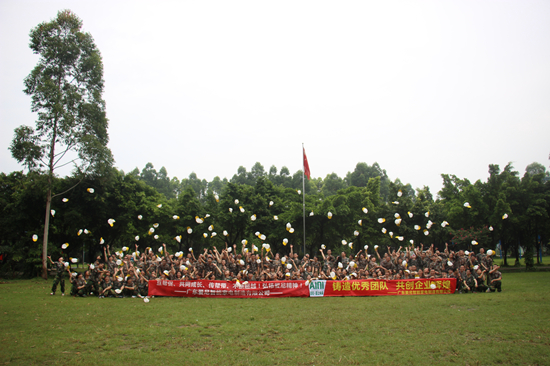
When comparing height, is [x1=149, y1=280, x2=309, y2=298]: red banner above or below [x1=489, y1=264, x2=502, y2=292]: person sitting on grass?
below

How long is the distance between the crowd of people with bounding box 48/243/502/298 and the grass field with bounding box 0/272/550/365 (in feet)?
8.22

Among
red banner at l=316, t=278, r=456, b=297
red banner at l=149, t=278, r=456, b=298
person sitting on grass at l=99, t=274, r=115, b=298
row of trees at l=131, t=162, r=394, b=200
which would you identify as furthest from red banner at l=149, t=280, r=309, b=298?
row of trees at l=131, t=162, r=394, b=200

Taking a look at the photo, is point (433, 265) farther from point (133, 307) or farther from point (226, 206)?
point (226, 206)

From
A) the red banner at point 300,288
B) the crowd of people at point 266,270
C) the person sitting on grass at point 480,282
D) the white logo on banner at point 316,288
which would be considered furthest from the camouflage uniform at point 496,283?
the white logo on banner at point 316,288

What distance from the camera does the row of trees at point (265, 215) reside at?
3139 cm

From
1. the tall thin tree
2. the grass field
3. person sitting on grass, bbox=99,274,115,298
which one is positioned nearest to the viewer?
the grass field

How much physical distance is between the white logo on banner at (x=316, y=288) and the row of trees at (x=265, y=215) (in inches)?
573

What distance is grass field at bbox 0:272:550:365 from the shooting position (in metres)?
8.02

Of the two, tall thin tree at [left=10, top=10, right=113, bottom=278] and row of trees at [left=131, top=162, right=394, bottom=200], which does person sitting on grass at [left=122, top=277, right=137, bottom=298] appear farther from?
row of trees at [left=131, top=162, right=394, bottom=200]

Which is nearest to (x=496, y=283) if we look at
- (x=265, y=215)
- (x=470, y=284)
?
(x=470, y=284)

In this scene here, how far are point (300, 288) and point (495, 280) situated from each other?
968cm

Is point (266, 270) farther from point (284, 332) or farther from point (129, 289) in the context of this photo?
point (284, 332)

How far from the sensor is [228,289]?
18016 millimetres

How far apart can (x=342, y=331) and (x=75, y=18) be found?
117ft
